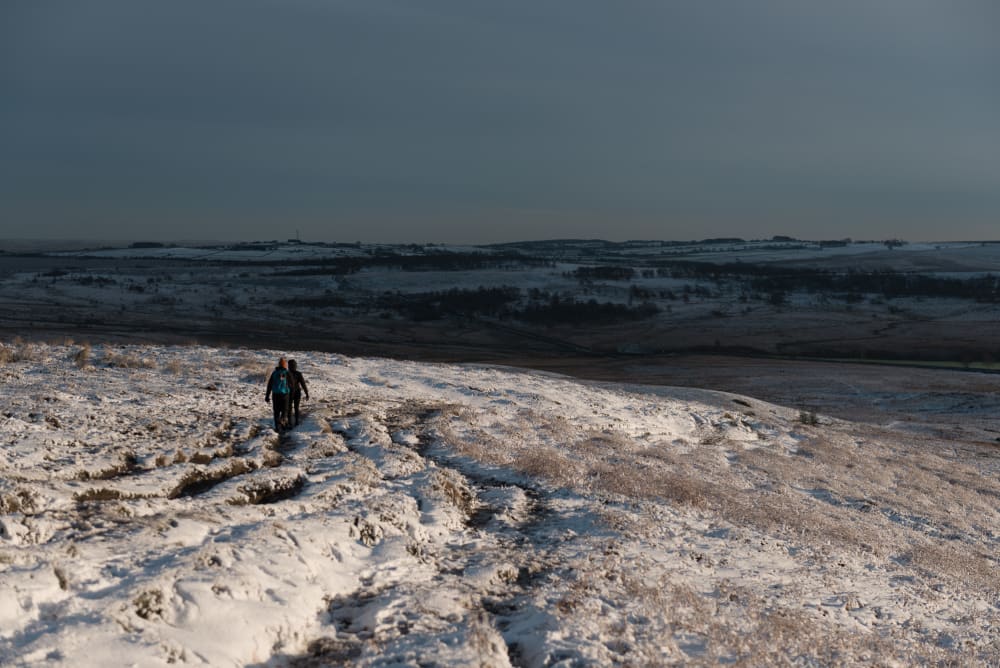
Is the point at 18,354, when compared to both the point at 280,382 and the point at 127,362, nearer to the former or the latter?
the point at 127,362

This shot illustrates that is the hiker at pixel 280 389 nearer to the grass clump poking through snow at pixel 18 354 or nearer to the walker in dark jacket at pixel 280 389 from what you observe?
the walker in dark jacket at pixel 280 389

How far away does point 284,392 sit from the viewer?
714 inches

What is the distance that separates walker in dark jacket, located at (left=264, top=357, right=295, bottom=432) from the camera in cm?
1806

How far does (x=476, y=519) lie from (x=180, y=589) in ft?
19.7

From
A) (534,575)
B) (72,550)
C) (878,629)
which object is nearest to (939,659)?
(878,629)

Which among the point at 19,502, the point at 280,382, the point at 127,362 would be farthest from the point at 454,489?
the point at 127,362

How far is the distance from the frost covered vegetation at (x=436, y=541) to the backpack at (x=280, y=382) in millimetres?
1143

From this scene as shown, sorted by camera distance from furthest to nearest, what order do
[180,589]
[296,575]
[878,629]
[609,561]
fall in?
[609,561]
[878,629]
[296,575]
[180,589]

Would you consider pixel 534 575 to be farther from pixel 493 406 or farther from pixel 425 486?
pixel 493 406

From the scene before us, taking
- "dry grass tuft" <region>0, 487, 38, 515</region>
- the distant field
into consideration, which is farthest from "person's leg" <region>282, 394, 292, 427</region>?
the distant field

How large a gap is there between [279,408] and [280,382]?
68cm

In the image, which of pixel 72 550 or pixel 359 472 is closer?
pixel 72 550

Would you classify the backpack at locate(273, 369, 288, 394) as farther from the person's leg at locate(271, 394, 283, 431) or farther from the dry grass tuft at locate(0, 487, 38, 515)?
the dry grass tuft at locate(0, 487, 38, 515)

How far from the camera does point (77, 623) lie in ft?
25.9
